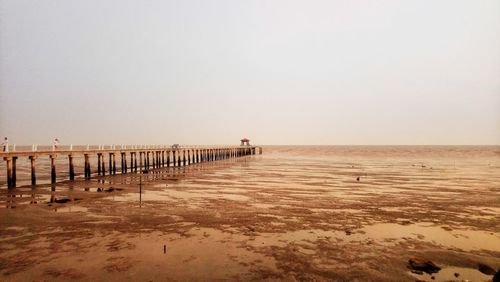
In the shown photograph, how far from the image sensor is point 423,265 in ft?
28.3

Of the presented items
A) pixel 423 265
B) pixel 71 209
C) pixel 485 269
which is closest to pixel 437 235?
pixel 485 269

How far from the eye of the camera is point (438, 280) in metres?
7.89

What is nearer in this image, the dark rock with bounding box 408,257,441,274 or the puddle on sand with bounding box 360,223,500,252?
the dark rock with bounding box 408,257,441,274

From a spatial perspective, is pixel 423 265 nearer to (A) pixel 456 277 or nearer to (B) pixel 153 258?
(A) pixel 456 277

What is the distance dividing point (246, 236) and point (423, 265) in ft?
17.4

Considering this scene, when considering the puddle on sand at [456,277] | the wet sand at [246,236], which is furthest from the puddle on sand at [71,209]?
the puddle on sand at [456,277]

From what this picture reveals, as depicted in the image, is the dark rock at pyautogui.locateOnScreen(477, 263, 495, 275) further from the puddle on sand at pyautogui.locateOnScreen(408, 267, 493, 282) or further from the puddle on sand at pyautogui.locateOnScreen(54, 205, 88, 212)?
the puddle on sand at pyautogui.locateOnScreen(54, 205, 88, 212)

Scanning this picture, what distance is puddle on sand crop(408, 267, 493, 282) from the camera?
26.1 feet

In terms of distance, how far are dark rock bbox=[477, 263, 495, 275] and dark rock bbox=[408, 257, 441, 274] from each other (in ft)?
3.22

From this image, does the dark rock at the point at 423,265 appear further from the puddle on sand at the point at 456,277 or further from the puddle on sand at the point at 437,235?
the puddle on sand at the point at 437,235

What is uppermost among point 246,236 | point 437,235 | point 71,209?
point 71,209

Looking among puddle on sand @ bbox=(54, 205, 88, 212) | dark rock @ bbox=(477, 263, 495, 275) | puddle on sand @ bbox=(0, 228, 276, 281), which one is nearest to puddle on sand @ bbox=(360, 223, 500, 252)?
dark rock @ bbox=(477, 263, 495, 275)

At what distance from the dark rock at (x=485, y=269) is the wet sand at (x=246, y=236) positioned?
22cm

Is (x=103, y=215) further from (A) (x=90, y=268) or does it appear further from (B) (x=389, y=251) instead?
(B) (x=389, y=251)
